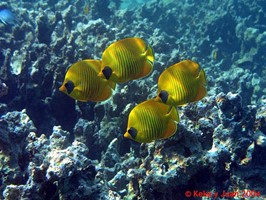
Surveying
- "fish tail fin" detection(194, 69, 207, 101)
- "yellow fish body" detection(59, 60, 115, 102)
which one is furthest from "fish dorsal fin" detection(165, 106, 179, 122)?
"yellow fish body" detection(59, 60, 115, 102)

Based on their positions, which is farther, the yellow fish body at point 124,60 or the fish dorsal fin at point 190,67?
the fish dorsal fin at point 190,67

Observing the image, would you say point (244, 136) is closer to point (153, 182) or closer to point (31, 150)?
point (153, 182)

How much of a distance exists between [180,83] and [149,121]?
0.50 meters

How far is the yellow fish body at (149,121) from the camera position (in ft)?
9.66

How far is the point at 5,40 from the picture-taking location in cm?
895

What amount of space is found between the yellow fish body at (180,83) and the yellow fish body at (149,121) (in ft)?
→ 0.35

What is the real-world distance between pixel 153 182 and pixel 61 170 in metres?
1.21

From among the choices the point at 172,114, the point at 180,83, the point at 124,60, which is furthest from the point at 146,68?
the point at 172,114

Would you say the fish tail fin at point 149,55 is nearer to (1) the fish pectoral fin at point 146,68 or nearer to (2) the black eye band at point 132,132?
(1) the fish pectoral fin at point 146,68

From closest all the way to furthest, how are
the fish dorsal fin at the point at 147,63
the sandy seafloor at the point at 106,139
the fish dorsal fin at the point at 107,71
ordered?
the fish dorsal fin at the point at 107,71 < the fish dorsal fin at the point at 147,63 < the sandy seafloor at the point at 106,139

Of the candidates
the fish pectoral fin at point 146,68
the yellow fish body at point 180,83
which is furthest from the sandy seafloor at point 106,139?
Answer: the fish pectoral fin at point 146,68

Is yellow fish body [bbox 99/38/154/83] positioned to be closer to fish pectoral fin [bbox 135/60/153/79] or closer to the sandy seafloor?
fish pectoral fin [bbox 135/60/153/79]

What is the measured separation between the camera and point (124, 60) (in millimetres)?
2930

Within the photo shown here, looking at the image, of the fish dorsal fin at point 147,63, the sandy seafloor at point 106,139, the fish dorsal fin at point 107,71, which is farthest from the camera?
the sandy seafloor at point 106,139
